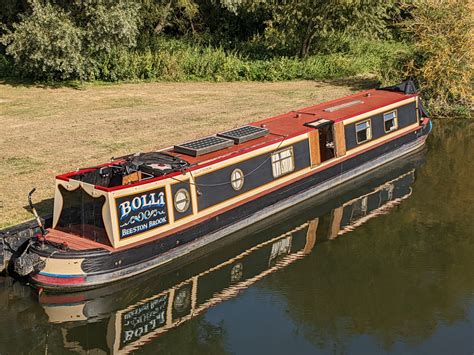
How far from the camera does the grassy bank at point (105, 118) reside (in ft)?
53.5

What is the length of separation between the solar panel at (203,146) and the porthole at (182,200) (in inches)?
50.8

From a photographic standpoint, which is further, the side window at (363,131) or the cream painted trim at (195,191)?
the side window at (363,131)

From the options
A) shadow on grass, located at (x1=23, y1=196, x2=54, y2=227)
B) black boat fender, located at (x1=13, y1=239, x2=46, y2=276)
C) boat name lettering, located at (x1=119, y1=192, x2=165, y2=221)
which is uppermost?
boat name lettering, located at (x1=119, y1=192, x2=165, y2=221)

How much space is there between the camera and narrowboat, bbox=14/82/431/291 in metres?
11.5

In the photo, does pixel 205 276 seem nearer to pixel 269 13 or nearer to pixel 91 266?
pixel 91 266

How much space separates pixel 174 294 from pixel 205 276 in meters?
0.86

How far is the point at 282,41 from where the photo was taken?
96.9 ft

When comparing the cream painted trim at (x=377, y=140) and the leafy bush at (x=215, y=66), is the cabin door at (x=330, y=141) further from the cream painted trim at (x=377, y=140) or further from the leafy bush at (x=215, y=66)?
the leafy bush at (x=215, y=66)

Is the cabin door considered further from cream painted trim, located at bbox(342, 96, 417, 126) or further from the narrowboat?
cream painted trim, located at bbox(342, 96, 417, 126)

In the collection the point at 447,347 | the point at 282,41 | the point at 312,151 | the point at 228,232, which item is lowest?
the point at 447,347

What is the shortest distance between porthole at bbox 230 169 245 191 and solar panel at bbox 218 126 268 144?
3.41 ft

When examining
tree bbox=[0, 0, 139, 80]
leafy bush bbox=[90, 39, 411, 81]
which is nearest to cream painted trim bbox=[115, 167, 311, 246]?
tree bbox=[0, 0, 139, 80]

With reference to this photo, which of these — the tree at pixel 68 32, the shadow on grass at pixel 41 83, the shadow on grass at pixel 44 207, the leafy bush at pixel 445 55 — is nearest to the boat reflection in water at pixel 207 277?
the shadow on grass at pixel 44 207

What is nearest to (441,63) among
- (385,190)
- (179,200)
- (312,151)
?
(385,190)
